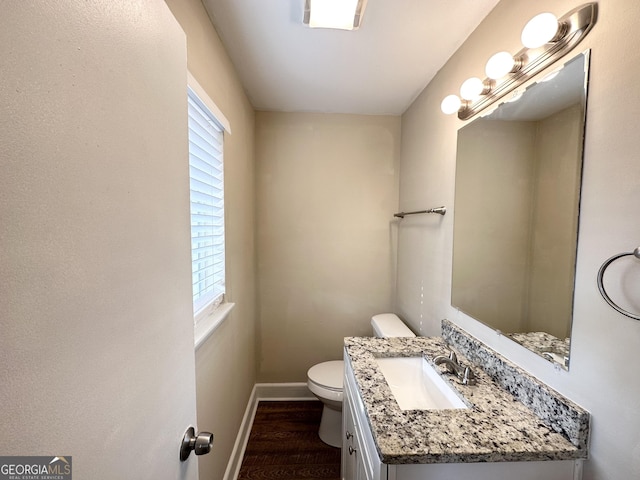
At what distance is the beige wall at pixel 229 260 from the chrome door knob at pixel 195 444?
1.29 ft

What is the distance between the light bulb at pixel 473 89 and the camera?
45.7 inches

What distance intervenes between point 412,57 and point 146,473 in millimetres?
1915

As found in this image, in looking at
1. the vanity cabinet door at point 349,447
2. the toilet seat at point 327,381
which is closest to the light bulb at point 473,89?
the vanity cabinet door at point 349,447

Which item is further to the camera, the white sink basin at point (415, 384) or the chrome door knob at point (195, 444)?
the white sink basin at point (415, 384)

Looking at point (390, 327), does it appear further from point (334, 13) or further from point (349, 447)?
point (334, 13)

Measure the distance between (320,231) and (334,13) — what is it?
144 centimetres

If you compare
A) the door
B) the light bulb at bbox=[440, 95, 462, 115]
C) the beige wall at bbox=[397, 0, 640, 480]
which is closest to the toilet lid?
the beige wall at bbox=[397, 0, 640, 480]

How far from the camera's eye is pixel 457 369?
1.11 metres

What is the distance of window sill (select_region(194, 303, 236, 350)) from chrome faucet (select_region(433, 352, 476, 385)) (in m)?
0.96

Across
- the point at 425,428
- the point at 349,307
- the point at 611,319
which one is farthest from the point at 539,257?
the point at 349,307

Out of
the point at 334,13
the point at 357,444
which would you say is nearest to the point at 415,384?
the point at 357,444

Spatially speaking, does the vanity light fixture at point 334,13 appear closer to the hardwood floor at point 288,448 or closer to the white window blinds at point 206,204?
the white window blinds at point 206,204

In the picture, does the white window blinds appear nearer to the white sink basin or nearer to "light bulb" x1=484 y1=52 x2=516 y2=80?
the white sink basin

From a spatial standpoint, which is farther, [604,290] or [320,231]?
[320,231]
